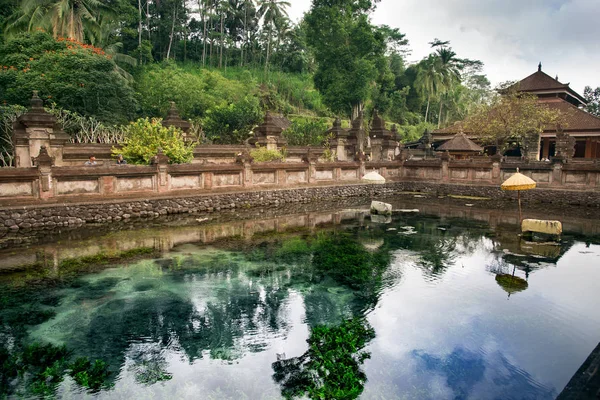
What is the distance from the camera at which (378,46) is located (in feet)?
143

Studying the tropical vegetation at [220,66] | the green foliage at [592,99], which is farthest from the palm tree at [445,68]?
the green foliage at [592,99]

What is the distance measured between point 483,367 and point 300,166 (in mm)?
17071

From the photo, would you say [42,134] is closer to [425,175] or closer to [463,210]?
[463,210]

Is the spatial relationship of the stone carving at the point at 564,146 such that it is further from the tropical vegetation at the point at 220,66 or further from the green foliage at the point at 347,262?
the green foliage at the point at 347,262

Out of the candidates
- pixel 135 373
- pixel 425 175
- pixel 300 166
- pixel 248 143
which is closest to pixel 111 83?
pixel 248 143

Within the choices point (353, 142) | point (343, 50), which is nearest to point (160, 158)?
point (353, 142)

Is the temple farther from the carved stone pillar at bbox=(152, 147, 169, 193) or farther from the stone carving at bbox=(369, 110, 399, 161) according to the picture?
the carved stone pillar at bbox=(152, 147, 169, 193)

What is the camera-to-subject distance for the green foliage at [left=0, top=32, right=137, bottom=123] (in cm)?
2727

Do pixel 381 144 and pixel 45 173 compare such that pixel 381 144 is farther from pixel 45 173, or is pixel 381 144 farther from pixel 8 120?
pixel 8 120

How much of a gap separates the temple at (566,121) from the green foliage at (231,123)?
17037 millimetres

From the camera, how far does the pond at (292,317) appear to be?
606cm

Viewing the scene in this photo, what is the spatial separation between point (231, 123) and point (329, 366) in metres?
31.5

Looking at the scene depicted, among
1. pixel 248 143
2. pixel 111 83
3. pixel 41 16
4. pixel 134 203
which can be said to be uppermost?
pixel 41 16

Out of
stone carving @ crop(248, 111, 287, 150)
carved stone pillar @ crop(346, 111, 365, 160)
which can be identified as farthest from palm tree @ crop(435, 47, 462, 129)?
stone carving @ crop(248, 111, 287, 150)
